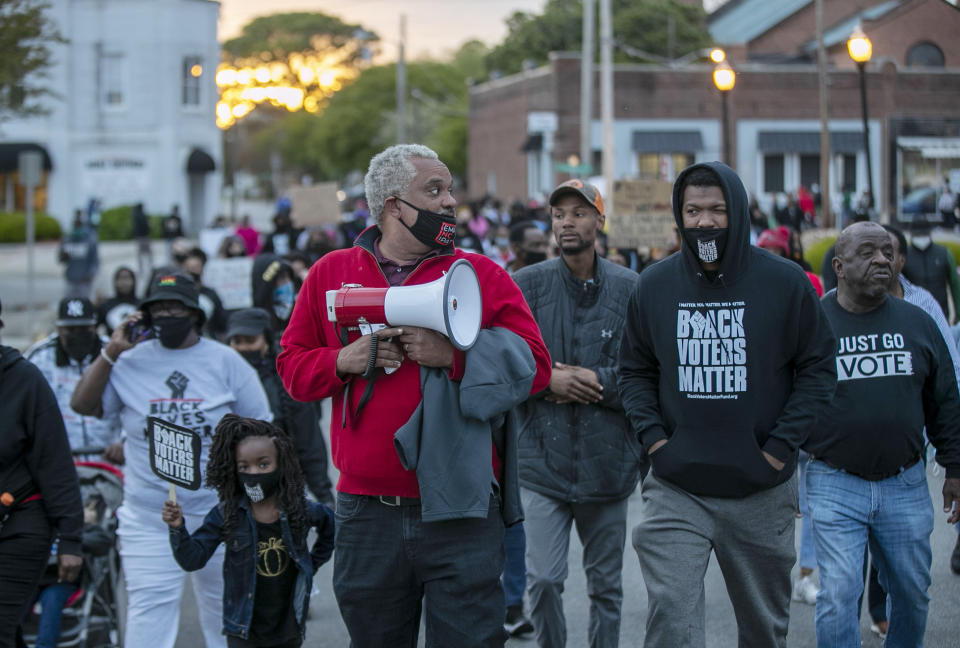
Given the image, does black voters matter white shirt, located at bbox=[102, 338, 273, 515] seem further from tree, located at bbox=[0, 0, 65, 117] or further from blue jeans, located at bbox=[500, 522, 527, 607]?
tree, located at bbox=[0, 0, 65, 117]

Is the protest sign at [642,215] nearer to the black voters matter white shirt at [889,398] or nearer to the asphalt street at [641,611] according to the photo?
the asphalt street at [641,611]

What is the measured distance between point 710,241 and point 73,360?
4.80m

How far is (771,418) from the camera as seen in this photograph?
4.34 meters

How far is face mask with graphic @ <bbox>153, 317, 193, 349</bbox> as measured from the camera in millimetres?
5906

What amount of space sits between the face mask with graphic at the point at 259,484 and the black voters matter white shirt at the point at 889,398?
2.34 m

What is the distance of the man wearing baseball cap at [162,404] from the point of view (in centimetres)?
575

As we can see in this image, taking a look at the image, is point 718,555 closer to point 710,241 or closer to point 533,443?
point 710,241

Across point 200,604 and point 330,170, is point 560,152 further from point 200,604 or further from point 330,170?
point 200,604

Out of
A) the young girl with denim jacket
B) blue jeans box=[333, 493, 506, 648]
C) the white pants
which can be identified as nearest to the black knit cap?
the white pants

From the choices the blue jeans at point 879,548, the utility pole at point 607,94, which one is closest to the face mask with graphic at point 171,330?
the blue jeans at point 879,548

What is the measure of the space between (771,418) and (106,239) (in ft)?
144

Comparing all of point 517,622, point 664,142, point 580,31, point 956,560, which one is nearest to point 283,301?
point 517,622

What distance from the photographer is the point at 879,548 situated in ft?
17.1

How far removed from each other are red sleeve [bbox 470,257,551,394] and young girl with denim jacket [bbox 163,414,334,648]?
1.58 m
